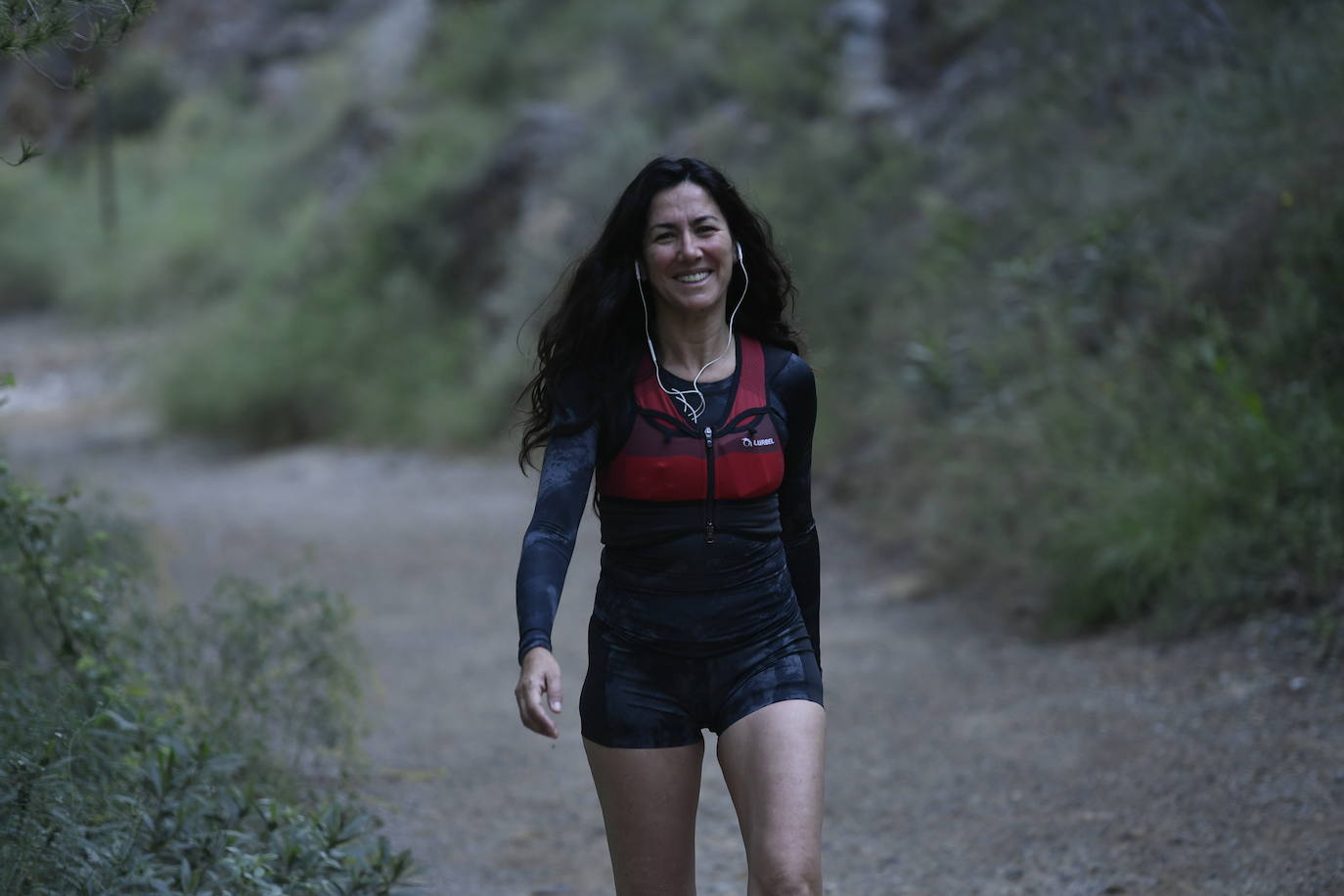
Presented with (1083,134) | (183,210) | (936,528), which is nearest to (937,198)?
(1083,134)

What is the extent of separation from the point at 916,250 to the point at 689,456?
897cm

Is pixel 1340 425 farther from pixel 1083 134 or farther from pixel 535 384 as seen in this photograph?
pixel 1083 134

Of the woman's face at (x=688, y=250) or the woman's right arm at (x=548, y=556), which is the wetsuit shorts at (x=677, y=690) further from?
the woman's face at (x=688, y=250)

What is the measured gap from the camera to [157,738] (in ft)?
12.5

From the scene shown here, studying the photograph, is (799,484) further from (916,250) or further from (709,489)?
(916,250)

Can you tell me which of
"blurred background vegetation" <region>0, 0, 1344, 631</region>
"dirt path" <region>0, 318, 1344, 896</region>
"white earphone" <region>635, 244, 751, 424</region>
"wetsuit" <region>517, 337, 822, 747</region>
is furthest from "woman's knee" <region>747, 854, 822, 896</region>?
"dirt path" <region>0, 318, 1344, 896</region>

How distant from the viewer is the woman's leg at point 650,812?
2785 millimetres

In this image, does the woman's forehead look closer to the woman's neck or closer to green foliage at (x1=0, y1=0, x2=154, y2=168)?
the woman's neck

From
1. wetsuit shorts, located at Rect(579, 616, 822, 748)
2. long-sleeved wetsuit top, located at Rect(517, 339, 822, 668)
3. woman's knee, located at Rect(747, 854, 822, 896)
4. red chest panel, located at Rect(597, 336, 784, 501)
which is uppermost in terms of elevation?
red chest panel, located at Rect(597, 336, 784, 501)

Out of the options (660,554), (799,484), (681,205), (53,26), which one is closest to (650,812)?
(660,554)

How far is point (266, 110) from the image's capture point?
28844 millimetres

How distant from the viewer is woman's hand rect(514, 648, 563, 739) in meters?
2.52

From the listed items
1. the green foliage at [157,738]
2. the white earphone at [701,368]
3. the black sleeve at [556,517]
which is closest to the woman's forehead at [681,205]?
the white earphone at [701,368]

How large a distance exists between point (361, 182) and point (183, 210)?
6769 millimetres
